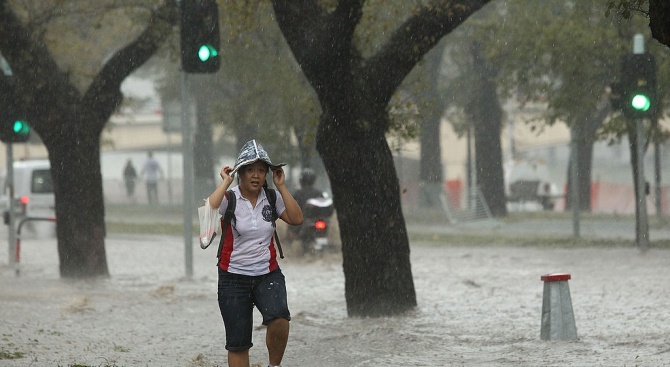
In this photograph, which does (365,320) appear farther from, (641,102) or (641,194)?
(641,194)

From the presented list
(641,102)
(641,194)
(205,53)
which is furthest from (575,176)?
(205,53)

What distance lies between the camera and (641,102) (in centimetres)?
1911

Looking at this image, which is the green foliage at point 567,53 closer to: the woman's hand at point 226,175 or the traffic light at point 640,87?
the traffic light at point 640,87

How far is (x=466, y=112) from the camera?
128 ft

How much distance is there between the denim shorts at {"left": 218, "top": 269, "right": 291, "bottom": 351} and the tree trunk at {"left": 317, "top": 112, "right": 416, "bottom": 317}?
4113mm

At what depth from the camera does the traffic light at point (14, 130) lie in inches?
725

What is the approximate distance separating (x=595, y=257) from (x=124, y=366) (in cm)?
1188

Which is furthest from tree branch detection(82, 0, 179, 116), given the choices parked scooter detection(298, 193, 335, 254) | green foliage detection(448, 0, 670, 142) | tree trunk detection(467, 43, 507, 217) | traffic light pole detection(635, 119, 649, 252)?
tree trunk detection(467, 43, 507, 217)

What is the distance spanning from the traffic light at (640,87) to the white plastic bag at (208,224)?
11958 millimetres

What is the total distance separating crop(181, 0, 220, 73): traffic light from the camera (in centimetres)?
1647

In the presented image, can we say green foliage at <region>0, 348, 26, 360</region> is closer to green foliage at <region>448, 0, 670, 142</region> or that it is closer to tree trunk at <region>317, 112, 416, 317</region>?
tree trunk at <region>317, 112, 416, 317</region>

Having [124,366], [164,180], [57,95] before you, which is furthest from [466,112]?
[124,366]

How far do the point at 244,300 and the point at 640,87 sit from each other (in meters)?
11.9

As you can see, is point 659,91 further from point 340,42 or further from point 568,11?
point 340,42
